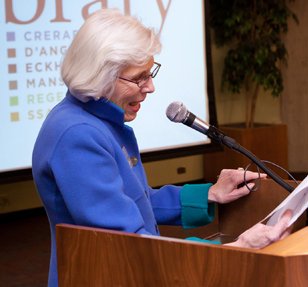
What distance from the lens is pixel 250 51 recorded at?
6.03 m

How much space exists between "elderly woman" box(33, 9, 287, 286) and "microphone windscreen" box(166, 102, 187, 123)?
10cm

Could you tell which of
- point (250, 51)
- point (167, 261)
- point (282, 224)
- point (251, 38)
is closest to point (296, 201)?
point (282, 224)

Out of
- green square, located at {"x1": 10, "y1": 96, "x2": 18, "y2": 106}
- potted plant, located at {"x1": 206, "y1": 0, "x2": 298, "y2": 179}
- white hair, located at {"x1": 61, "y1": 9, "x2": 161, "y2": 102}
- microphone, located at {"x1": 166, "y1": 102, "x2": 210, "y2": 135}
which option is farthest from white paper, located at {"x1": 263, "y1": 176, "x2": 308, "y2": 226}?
potted plant, located at {"x1": 206, "y1": 0, "x2": 298, "y2": 179}

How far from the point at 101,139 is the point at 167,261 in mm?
340

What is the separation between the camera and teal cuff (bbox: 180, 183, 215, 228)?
73.3 inches

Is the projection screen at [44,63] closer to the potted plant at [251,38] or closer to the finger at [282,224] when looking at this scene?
the potted plant at [251,38]

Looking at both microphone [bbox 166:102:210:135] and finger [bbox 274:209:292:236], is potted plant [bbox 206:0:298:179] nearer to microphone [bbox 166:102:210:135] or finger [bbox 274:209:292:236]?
microphone [bbox 166:102:210:135]

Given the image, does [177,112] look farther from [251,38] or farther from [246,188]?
[251,38]

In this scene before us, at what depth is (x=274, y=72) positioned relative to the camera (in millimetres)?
6121

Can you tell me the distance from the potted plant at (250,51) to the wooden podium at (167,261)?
15.2 ft

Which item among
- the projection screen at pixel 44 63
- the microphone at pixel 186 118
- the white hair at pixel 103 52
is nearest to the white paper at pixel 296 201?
the microphone at pixel 186 118

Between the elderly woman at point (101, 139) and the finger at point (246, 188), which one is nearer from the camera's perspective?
the elderly woman at point (101, 139)

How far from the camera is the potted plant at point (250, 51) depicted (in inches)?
237

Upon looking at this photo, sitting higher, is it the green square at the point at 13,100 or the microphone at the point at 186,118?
the microphone at the point at 186,118
